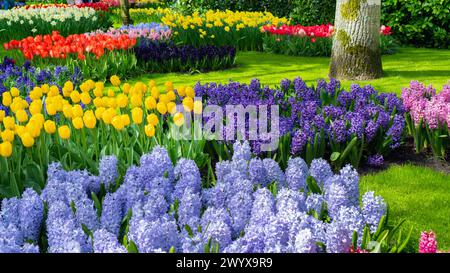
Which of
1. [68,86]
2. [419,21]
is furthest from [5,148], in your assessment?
[419,21]

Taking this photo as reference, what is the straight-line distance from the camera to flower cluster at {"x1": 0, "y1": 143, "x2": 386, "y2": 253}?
8.48ft

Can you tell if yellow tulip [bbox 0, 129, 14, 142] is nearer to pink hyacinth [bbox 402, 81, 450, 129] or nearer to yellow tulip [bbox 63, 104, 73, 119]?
yellow tulip [bbox 63, 104, 73, 119]

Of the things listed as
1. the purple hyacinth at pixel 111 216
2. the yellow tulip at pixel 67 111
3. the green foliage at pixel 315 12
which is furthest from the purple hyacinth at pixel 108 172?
the green foliage at pixel 315 12

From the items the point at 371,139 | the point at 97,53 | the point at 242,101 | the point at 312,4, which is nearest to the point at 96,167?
the point at 242,101

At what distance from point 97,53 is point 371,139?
5.50m

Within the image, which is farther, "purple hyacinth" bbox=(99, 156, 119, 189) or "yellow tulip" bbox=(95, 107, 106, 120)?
"yellow tulip" bbox=(95, 107, 106, 120)

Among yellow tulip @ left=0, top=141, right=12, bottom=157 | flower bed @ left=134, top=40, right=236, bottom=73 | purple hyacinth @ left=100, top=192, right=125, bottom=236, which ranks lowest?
flower bed @ left=134, top=40, right=236, bottom=73

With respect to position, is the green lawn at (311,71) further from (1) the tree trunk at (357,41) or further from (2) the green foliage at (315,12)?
(2) the green foliage at (315,12)

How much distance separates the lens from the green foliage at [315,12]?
1568 centimetres

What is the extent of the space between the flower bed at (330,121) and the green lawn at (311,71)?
2.53 meters

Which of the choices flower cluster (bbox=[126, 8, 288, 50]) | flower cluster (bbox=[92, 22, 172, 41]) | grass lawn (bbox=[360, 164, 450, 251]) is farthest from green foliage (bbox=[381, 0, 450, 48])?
grass lawn (bbox=[360, 164, 450, 251])

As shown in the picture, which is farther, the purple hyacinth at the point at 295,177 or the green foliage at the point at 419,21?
the green foliage at the point at 419,21

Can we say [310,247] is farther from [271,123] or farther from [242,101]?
[242,101]

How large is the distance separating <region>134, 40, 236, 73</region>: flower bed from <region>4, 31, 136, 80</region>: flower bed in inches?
13.1
